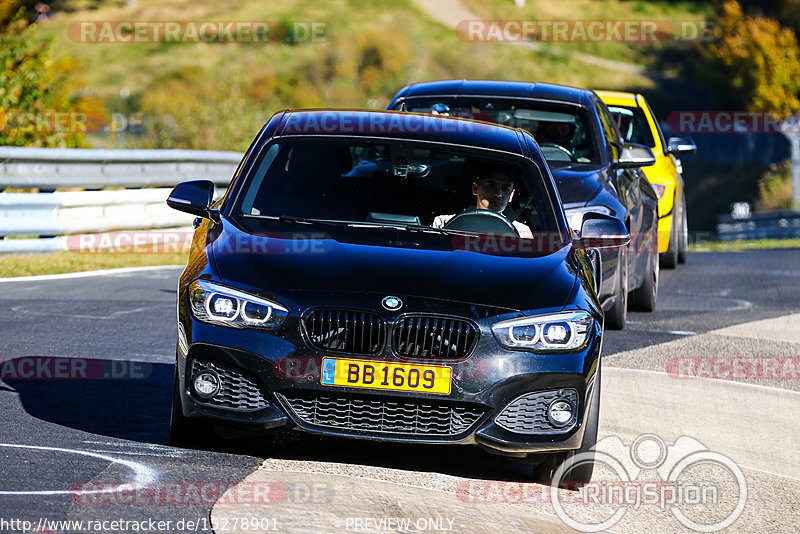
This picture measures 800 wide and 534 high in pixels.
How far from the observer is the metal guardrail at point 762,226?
29.5 meters

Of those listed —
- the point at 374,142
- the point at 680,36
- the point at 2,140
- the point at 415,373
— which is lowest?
the point at 680,36

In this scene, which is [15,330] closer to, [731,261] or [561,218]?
[561,218]

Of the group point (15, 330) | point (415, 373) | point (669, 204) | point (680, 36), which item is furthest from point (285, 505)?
point (680, 36)

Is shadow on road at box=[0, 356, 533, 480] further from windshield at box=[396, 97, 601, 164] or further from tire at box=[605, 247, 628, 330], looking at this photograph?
windshield at box=[396, 97, 601, 164]

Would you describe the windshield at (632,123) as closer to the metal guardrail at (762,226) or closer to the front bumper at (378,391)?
the front bumper at (378,391)

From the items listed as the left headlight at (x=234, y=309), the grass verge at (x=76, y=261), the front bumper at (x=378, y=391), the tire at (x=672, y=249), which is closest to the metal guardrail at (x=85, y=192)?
the grass verge at (x=76, y=261)

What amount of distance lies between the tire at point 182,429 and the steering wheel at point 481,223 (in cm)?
162

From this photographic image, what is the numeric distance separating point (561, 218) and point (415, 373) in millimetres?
1658

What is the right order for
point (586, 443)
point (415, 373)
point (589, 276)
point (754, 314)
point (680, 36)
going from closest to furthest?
point (415, 373), point (586, 443), point (589, 276), point (754, 314), point (680, 36)

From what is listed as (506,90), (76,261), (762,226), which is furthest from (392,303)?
(762,226)

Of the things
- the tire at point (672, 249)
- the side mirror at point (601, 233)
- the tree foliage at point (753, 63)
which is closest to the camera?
the side mirror at point (601, 233)

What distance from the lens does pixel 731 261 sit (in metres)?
17.8

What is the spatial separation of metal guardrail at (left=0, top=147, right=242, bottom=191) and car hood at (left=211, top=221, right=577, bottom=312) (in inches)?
310

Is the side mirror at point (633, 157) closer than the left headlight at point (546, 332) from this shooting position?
No
